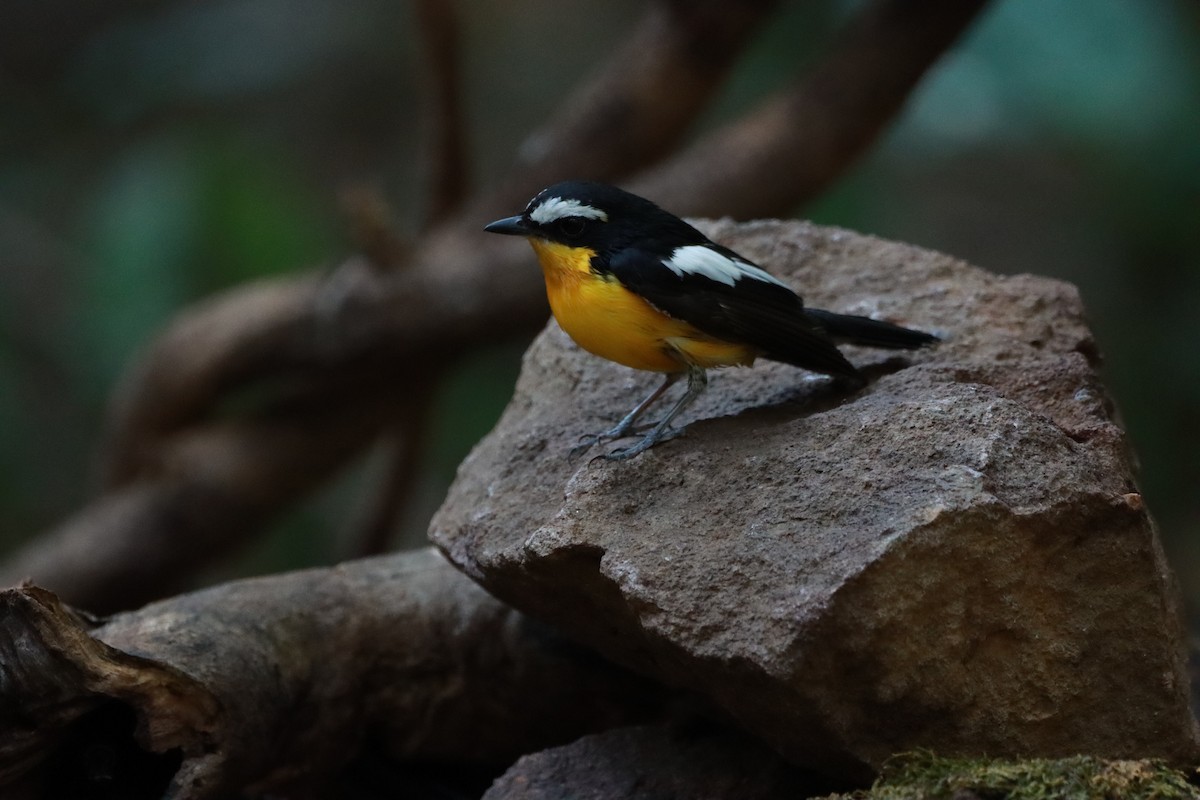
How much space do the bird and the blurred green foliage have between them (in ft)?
9.30

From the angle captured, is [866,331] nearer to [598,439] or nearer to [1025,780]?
[598,439]

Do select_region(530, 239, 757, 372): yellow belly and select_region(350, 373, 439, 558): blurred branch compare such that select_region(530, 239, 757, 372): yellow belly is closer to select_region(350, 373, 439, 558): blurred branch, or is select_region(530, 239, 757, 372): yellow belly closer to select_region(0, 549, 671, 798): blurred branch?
select_region(0, 549, 671, 798): blurred branch

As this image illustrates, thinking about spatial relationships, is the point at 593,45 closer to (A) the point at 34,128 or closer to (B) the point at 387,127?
(B) the point at 387,127

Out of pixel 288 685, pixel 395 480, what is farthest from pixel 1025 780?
pixel 395 480

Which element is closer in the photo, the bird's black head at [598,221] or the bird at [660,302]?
the bird at [660,302]

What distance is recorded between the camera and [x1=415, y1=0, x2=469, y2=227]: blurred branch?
538 centimetres

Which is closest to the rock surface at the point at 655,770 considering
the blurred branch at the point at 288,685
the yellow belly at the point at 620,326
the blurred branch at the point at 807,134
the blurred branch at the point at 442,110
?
the blurred branch at the point at 288,685

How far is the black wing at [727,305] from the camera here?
8.99 ft

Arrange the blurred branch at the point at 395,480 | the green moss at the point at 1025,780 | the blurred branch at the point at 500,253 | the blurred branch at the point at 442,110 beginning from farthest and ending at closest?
the blurred branch at the point at 395,480
the blurred branch at the point at 442,110
the blurred branch at the point at 500,253
the green moss at the point at 1025,780

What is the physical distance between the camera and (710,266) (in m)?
2.79

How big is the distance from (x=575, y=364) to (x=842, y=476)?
3.61 feet

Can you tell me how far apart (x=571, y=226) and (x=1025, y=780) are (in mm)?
1564

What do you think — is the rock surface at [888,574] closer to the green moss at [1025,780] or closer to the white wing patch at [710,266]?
the green moss at [1025,780]

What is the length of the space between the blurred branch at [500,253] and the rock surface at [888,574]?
2492 millimetres
